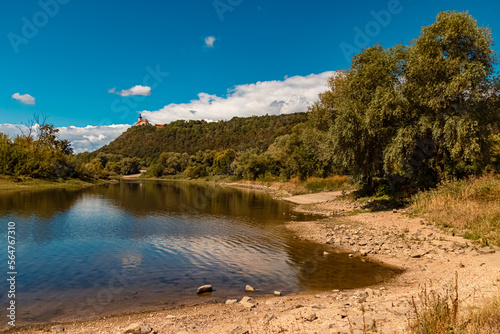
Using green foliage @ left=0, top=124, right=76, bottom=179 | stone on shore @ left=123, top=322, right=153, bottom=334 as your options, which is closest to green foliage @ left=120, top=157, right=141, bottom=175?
green foliage @ left=0, top=124, right=76, bottom=179

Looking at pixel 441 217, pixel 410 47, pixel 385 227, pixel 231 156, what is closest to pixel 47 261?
pixel 385 227

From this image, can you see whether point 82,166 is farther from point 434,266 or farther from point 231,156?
point 434,266

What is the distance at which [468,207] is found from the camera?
17844 mm

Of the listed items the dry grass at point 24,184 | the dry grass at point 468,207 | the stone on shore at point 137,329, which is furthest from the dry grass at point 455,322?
the dry grass at point 24,184

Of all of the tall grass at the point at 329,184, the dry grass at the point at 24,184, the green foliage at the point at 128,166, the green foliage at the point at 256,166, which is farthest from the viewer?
the green foliage at the point at 128,166

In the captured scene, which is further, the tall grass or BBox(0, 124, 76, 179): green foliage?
BBox(0, 124, 76, 179): green foliage

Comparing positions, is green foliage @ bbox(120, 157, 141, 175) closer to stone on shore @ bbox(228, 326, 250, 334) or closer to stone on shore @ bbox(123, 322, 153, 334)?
stone on shore @ bbox(123, 322, 153, 334)

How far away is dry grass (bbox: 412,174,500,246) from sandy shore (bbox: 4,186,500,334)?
0.98 metres

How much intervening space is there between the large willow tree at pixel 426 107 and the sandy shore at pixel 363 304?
9887 mm

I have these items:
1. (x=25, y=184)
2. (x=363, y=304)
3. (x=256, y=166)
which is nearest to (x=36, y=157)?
(x=25, y=184)

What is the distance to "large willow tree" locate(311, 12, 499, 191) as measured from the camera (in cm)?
2252

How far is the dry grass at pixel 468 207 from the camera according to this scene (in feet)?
49.3

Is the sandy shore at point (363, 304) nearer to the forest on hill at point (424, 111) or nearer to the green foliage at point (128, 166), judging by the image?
the forest on hill at point (424, 111)

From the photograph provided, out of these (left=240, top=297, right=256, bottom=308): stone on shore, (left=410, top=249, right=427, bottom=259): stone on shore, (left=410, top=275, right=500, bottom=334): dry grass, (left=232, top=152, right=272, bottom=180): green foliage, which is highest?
(left=232, top=152, right=272, bottom=180): green foliage
